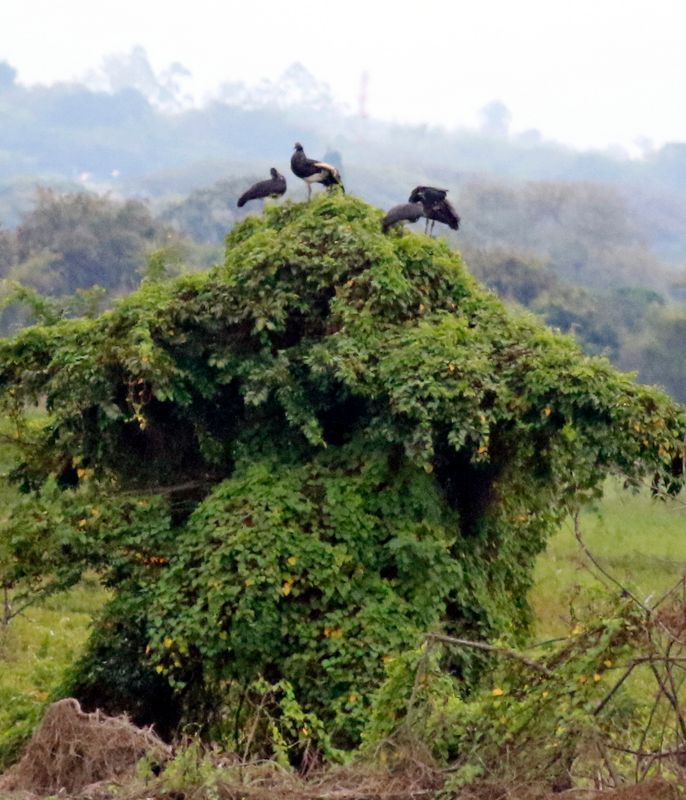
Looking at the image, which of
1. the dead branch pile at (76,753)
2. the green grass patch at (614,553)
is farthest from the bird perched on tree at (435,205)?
the dead branch pile at (76,753)

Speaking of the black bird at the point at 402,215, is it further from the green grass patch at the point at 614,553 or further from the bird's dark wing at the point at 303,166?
the green grass patch at the point at 614,553

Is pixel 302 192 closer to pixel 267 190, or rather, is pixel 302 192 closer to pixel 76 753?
pixel 267 190

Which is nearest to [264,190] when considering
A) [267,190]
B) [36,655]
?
[267,190]

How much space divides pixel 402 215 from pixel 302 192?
51055mm

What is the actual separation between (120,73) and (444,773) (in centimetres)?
18209

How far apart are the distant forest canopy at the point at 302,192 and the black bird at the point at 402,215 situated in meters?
1.79

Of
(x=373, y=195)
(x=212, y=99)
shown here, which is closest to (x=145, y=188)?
(x=373, y=195)

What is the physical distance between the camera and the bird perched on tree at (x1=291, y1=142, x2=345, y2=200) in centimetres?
1004

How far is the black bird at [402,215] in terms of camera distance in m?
9.38

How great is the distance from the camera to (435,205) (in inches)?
394

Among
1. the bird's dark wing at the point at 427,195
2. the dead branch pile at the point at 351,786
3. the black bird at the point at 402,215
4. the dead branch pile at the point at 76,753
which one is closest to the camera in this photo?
the dead branch pile at the point at 351,786

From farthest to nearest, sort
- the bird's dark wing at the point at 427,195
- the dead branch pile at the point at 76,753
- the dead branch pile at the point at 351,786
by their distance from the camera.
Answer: the bird's dark wing at the point at 427,195 → the dead branch pile at the point at 76,753 → the dead branch pile at the point at 351,786

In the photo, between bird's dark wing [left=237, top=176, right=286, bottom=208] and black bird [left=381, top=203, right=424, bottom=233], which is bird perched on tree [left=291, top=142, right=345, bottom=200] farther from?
A: black bird [left=381, top=203, right=424, bottom=233]

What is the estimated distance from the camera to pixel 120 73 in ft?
580
